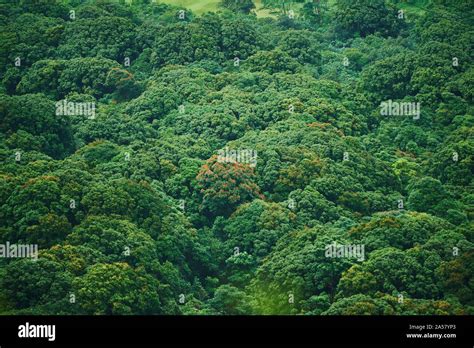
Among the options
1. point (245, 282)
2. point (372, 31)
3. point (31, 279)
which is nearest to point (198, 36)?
point (372, 31)

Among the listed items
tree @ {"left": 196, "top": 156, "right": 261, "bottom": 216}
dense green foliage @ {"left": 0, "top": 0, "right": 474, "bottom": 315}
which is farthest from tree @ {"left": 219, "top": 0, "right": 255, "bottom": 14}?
tree @ {"left": 196, "top": 156, "right": 261, "bottom": 216}

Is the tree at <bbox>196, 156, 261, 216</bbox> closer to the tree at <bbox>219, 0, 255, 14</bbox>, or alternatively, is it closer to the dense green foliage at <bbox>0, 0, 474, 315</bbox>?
the dense green foliage at <bbox>0, 0, 474, 315</bbox>

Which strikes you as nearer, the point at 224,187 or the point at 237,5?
the point at 224,187

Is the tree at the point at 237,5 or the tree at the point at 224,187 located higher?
the tree at the point at 237,5

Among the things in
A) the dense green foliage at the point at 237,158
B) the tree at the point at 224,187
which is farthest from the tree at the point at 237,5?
the tree at the point at 224,187

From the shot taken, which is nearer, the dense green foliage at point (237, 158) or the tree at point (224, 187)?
the dense green foliage at point (237, 158)

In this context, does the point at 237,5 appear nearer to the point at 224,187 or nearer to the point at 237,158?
the point at 237,158

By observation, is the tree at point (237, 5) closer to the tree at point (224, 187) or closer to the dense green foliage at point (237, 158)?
the dense green foliage at point (237, 158)

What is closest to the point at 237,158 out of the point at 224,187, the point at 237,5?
the point at 224,187
